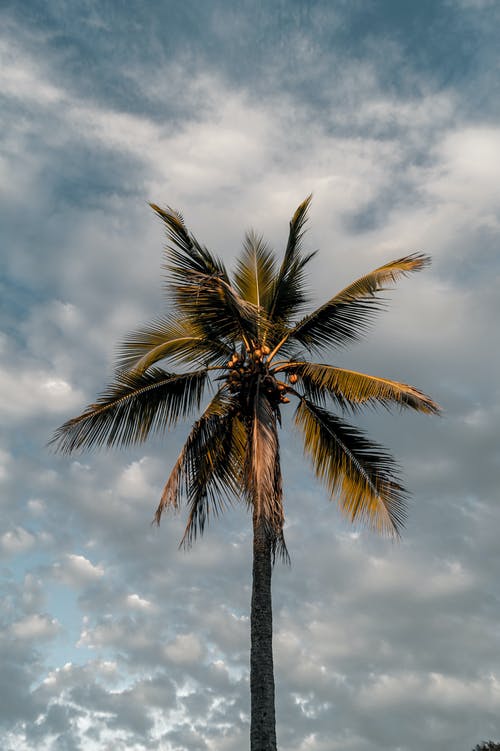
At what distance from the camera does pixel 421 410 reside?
14.0 m

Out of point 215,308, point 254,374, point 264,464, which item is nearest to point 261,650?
point 264,464

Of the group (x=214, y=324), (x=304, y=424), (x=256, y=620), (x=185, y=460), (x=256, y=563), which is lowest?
(x=256, y=620)

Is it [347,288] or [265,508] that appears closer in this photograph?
[265,508]

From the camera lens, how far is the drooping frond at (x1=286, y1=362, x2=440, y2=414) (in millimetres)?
13922

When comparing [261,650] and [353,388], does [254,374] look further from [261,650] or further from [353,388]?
[261,650]

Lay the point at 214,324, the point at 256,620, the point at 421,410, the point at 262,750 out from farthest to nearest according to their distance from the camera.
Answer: the point at 214,324 → the point at 421,410 → the point at 256,620 → the point at 262,750

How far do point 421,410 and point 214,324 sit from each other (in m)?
4.35

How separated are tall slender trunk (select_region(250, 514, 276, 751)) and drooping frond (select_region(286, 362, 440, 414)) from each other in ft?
10.0

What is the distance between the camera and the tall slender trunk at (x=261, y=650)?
450 inches

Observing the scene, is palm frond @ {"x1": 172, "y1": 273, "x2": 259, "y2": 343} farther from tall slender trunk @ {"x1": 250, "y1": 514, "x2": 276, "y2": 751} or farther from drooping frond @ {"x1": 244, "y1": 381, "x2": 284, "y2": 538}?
tall slender trunk @ {"x1": 250, "y1": 514, "x2": 276, "y2": 751}

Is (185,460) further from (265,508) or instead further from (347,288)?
(347,288)

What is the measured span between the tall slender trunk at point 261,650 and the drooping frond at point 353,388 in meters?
3.06

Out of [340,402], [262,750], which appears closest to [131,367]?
[340,402]

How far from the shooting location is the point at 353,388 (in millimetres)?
14484
